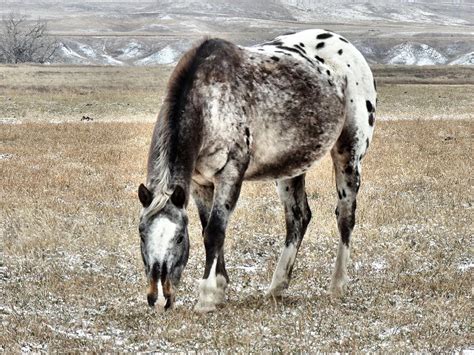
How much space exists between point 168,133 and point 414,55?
128 metres

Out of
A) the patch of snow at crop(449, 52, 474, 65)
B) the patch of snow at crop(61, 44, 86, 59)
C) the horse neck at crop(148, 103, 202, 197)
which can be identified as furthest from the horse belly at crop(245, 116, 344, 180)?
the patch of snow at crop(61, 44, 86, 59)

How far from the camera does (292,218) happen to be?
9.39 m

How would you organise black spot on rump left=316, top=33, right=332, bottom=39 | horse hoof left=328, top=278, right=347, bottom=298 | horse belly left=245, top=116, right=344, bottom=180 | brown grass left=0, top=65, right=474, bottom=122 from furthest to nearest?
brown grass left=0, top=65, right=474, bottom=122, black spot on rump left=316, top=33, right=332, bottom=39, horse hoof left=328, top=278, right=347, bottom=298, horse belly left=245, top=116, right=344, bottom=180

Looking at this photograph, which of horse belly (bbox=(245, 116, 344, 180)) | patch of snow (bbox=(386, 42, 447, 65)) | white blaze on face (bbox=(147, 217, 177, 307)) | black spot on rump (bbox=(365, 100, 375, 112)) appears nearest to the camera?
white blaze on face (bbox=(147, 217, 177, 307))

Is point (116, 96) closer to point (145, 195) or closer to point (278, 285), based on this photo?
point (278, 285)

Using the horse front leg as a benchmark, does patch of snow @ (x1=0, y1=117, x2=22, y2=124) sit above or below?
below

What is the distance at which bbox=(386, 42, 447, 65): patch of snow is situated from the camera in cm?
12594

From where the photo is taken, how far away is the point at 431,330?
707 centimetres

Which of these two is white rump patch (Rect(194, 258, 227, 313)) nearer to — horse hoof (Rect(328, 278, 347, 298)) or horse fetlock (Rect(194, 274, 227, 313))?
horse fetlock (Rect(194, 274, 227, 313))

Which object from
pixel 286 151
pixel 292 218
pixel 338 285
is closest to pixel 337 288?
pixel 338 285

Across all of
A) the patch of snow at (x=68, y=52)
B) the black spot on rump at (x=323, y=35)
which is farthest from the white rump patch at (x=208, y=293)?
the patch of snow at (x=68, y=52)

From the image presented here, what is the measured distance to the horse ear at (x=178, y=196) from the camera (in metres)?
6.93

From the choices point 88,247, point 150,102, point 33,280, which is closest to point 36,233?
point 88,247

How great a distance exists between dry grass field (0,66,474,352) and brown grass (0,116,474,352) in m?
0.02
